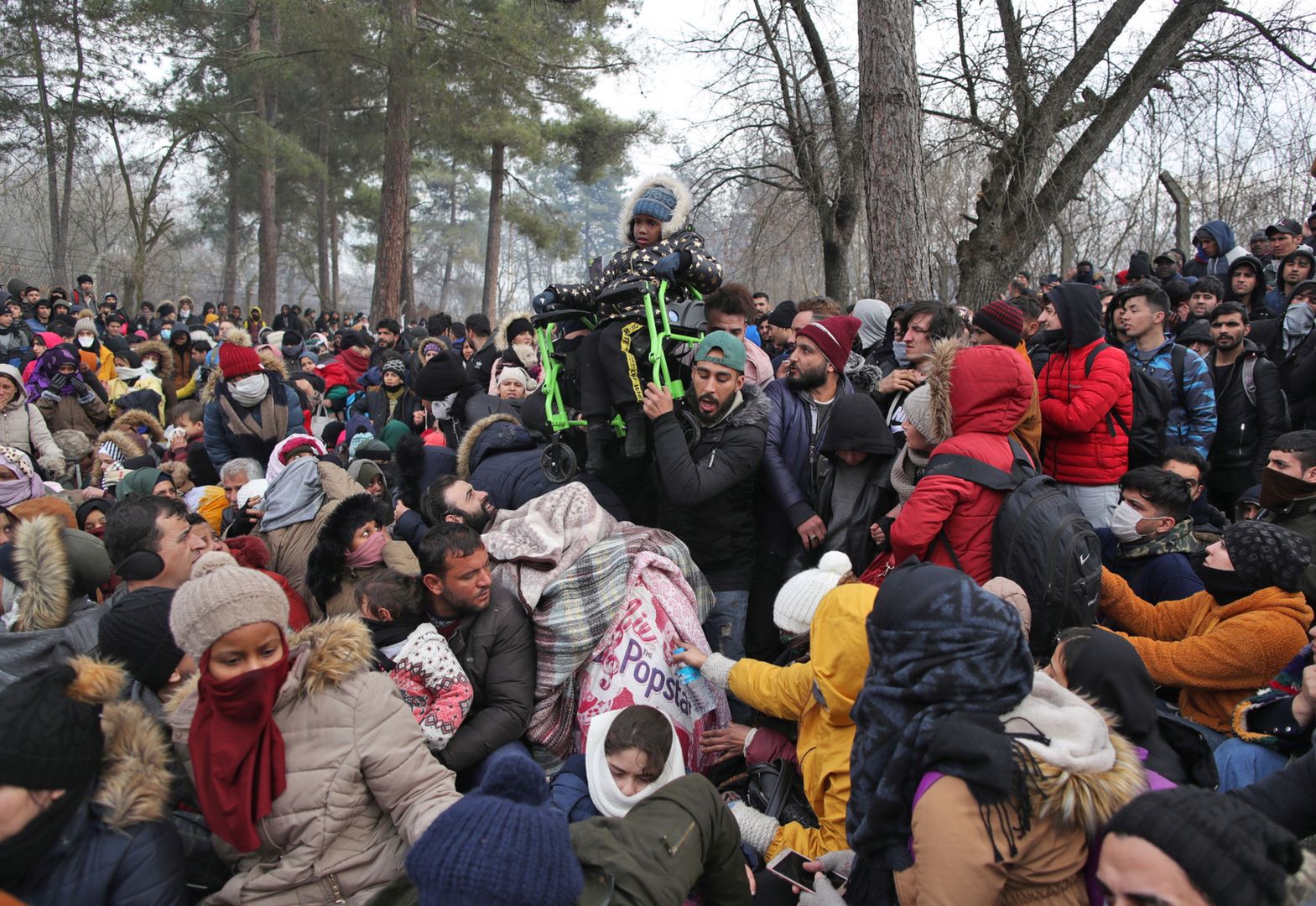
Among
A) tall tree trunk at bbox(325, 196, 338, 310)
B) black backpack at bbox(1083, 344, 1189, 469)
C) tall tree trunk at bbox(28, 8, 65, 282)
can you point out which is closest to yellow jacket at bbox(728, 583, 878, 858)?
black backpack at bbox(1083, 344, 1189, 469)

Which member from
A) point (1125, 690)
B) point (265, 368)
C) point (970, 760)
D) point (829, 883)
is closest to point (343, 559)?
point (829, 883)

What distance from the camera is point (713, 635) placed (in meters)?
3.92

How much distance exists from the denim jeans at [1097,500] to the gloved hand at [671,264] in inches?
89.5

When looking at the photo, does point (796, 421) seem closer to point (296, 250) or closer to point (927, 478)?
point (927, 478)

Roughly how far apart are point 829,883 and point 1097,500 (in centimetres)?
272

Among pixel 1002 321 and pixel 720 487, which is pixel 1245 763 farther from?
pixel 1002 321

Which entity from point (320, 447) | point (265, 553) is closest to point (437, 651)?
point (265, 553)

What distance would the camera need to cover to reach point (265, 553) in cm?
379

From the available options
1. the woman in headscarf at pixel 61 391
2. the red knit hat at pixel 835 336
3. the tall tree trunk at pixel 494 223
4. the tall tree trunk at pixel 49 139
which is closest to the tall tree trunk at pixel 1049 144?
the red knit hat at pixel 835 336

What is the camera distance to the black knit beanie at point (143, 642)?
8.86 feet

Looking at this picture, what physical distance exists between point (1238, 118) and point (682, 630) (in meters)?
9.26

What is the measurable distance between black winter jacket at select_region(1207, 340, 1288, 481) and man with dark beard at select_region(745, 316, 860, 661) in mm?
2923

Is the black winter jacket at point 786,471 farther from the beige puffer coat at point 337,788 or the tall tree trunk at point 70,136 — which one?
the tall tree trunk at point 70,136

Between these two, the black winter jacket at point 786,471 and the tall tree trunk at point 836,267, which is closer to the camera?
the black winter jacket at point 786,471
